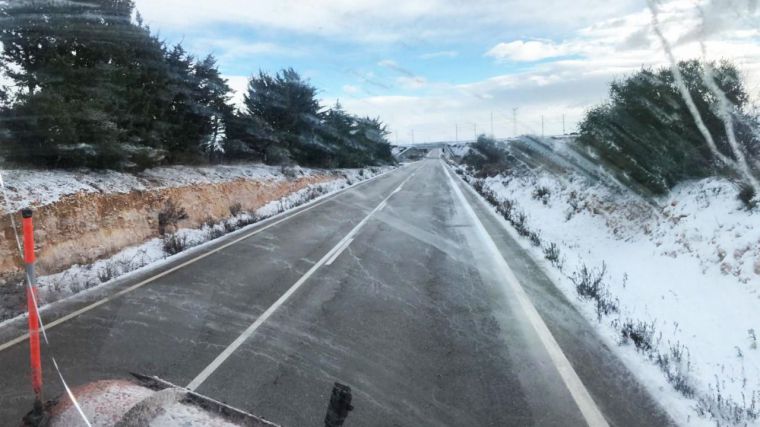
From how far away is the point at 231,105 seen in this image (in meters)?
25.0

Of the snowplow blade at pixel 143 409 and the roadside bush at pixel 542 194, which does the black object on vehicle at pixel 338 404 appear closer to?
the snowplow blade at pixel 143 409

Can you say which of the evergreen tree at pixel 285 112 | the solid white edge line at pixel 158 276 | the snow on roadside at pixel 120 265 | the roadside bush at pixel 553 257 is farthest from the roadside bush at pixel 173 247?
the evergreen tree at pixel 285 112

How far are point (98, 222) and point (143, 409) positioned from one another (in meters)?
Result: 11.1

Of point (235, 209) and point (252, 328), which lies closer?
point (252, 328)

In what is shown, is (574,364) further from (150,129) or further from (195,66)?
(195,66)

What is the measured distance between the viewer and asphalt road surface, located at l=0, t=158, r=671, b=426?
172 inches

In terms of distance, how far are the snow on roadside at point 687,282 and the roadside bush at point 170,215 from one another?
10106mm

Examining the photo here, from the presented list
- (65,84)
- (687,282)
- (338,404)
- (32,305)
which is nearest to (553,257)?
(687,282)

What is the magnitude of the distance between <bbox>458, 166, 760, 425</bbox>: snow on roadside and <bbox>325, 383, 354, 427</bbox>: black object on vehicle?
9.25 feet

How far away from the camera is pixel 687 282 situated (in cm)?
757

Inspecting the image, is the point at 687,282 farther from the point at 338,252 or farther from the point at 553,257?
the point at 338,252

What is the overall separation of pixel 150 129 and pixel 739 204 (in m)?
17.5

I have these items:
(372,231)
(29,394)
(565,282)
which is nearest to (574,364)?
(565,282)

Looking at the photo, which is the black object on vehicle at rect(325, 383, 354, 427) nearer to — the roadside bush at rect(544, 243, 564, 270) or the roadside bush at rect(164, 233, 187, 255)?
the roadside bush at rect(544, 243, 564, 270)
